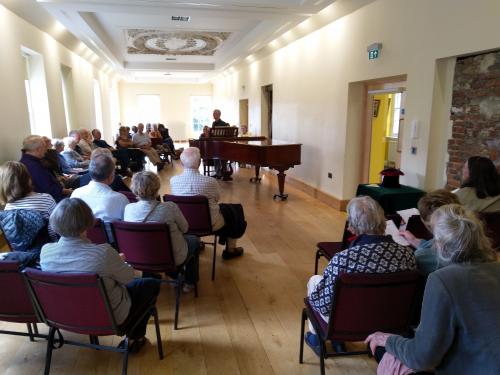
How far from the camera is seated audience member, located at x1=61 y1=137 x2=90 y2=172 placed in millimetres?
5906

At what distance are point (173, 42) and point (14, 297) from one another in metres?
8.23

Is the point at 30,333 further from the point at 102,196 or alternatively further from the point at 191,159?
the point at 191,159

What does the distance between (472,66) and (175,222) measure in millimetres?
3129

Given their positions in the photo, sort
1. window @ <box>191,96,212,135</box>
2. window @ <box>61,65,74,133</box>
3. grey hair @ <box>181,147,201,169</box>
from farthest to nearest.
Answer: window @ <box>191,96,212,135</box> → window @ <box>61,65,74,133</box> → grey hair @ <box>181,147,201,169</box>

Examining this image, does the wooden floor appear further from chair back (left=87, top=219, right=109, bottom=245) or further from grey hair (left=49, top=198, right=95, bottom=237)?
grey hair (left=49, top=198, right=95, bottom=237)

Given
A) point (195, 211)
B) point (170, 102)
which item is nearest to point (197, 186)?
point (195, 211)

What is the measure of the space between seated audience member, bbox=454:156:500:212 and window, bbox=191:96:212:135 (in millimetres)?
16166

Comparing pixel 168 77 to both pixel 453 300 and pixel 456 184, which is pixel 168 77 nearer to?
pixel 456 184

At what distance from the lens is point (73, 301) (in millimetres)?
1785

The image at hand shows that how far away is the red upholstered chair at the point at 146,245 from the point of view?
2451 mm

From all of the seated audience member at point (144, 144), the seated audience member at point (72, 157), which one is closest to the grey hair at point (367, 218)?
the seated audience member at point (72, 157)

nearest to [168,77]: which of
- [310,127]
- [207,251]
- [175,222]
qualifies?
[310,127]

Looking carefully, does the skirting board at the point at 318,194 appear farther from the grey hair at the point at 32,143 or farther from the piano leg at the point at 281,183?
the grey hair at the point at 32,143

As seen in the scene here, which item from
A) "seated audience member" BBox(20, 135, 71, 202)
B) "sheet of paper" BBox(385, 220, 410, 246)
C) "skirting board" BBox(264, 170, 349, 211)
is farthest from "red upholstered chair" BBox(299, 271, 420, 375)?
"skirting board" BBox(264, 170, 349, 211)
